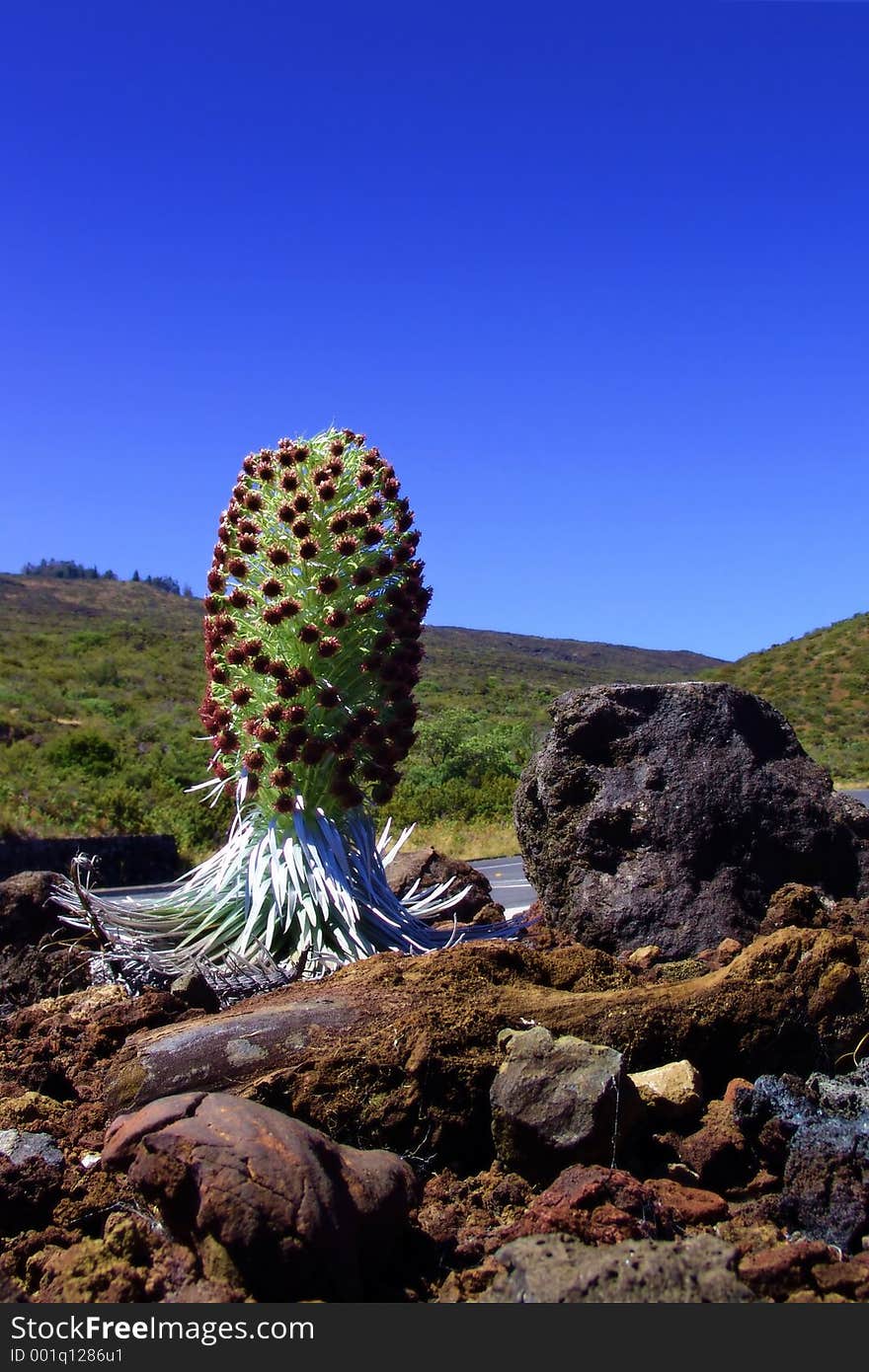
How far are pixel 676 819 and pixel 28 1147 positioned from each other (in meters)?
2.78

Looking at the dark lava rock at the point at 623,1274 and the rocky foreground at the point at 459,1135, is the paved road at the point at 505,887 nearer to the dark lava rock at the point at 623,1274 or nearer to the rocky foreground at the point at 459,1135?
the rocky foreground at the point at 459,1135

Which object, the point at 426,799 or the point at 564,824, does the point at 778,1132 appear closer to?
the point at 564,824

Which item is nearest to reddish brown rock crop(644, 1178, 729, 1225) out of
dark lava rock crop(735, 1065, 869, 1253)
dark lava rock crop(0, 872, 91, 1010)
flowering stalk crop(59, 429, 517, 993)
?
dark lava rock crop(735, 1065, 869, 1253)

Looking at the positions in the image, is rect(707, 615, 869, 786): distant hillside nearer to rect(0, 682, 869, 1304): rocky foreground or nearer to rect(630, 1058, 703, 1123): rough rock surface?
rect(0, 682, 869, 1304): rocky foreground

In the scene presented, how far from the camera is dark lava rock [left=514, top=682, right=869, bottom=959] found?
4.75m

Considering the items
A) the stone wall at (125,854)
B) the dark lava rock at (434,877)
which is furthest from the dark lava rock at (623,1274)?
the stone wall at (125,854)

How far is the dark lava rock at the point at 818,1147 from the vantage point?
2.58 m

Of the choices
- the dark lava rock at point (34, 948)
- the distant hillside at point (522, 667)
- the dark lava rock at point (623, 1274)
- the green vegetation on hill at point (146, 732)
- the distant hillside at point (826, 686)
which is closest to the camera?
the dark lava rock at point (623, 1274)

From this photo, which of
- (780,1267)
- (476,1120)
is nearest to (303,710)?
(476,1120)

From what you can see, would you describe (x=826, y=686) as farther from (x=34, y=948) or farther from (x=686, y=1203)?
(x=686, y=1203)

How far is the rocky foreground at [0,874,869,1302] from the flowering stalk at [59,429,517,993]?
89 cm

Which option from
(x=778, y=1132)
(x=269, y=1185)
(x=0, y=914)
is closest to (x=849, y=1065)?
(x=778, y=1132)

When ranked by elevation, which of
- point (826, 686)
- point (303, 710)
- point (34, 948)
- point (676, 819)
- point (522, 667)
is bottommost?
point (34, 948)

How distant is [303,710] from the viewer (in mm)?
4977
